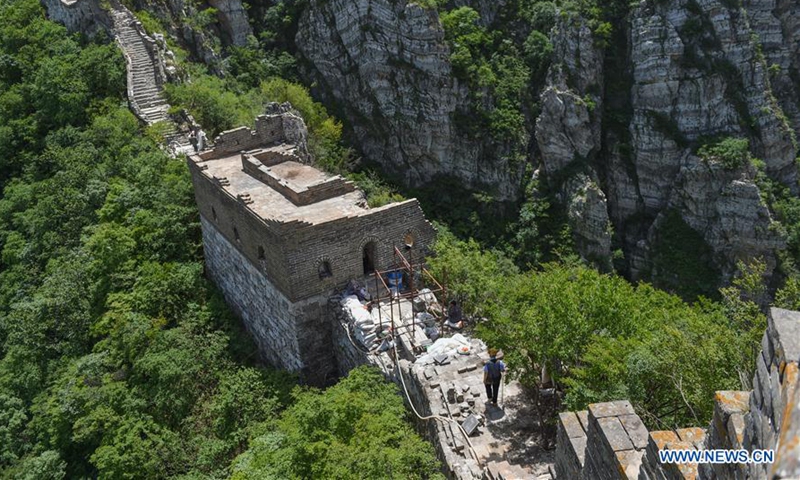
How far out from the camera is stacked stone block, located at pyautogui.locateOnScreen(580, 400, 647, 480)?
8.69 metres

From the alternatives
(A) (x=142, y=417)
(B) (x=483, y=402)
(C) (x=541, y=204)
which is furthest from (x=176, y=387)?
(C) (x=541, y=204)

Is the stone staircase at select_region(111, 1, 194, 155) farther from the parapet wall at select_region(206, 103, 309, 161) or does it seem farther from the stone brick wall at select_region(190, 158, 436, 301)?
the stone brick wall at select_region(190, 158, 436, 301)

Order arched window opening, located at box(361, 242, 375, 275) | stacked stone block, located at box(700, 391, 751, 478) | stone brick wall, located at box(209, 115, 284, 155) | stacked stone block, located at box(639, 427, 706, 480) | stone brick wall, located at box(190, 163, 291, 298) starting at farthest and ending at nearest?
1. stone brick wall, located at box(209, 115, 284, 155)
2. arched window opening, located at box(361, 242, 375, 275)
3. stone brick wall, located at box(190, 163, 291, 298)
4. stacked stone block, located at box(639, 427, 706, 480)
5. stacked stone block, located at box(700, 391, 751, 478)

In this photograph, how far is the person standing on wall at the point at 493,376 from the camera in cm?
1481

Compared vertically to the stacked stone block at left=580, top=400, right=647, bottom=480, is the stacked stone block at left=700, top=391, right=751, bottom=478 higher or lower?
higher

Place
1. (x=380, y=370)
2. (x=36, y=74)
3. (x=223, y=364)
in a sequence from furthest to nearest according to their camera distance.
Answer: (x=36, y=74) < (x=223, y=364) < (x=380, y=370)

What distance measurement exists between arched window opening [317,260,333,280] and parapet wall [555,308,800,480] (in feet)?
33.3

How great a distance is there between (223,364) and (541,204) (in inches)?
1278

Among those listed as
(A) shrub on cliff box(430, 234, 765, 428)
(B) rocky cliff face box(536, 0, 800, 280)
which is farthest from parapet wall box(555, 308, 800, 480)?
(B) rocky cliff face box(536, 0, 800, 280)

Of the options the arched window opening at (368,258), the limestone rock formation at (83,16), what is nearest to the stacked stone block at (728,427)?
the arched window opening at (368,258)

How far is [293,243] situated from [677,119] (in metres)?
39.1

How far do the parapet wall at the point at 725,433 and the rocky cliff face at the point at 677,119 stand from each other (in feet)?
128

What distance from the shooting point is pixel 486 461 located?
45.9ft

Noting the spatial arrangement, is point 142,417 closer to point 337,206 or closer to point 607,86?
point 337,206
